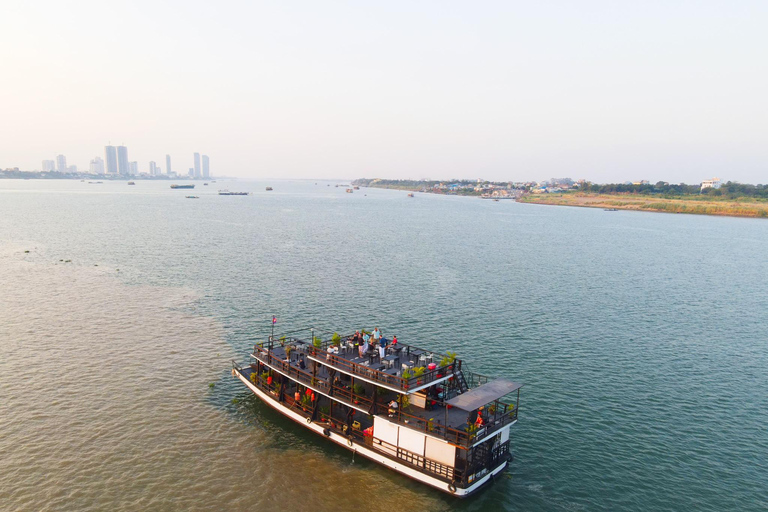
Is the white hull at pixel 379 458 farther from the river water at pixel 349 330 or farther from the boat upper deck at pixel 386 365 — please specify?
the boat upper deck at pixel 386 365

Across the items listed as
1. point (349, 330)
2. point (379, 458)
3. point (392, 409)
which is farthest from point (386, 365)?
point (349, 330)

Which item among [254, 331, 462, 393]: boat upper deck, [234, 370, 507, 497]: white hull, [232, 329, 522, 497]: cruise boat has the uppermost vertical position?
[254, 331, 462, 393]: boat upper deck

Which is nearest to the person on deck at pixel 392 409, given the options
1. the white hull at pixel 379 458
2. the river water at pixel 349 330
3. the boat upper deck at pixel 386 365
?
A: the boat upper deck at pixel 386 365

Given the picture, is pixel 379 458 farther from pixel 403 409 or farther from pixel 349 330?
pixel 349 330

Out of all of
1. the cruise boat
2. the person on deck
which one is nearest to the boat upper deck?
the cruise boat

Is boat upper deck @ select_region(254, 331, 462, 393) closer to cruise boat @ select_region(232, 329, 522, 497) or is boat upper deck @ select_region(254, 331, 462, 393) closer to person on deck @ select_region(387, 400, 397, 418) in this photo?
cruise boat @ select_region(232, 329, 522, 497)

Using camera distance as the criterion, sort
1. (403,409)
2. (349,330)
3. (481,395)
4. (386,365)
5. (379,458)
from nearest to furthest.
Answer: (481,395)
(379,458)
(403,409)
(386,365)
(349,330)
